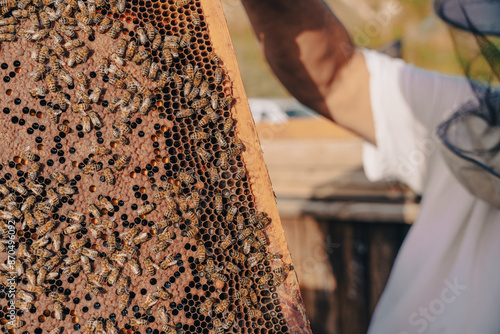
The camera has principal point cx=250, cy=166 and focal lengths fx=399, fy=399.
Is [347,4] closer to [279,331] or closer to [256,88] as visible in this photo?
[256,88]

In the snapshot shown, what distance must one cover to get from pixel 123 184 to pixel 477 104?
165 cm

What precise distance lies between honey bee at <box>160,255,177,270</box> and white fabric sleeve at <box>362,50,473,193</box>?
5.96 feet

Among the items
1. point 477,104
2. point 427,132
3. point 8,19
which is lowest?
point 427,132

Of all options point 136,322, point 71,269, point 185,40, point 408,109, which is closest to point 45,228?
point 71,269

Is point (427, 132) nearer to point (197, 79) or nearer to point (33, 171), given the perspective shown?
point (197, 79)

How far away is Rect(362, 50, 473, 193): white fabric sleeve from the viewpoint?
2580mm

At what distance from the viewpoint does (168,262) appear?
5.03 ft

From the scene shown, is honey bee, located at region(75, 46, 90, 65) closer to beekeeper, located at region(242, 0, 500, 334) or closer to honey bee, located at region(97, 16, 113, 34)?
honey bee, located at region(97, 16, 113, 34)

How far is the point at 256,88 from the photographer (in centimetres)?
909

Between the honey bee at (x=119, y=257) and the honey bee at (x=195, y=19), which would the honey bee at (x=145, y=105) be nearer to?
the honey bee at (x=195, y=19)

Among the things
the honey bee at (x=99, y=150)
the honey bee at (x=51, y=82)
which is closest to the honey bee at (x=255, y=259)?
the honey bee at (x=99, y=150)

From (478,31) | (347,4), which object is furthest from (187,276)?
(347,4)

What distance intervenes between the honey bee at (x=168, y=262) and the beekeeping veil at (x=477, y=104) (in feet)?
4.47

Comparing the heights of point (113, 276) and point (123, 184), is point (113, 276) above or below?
below
